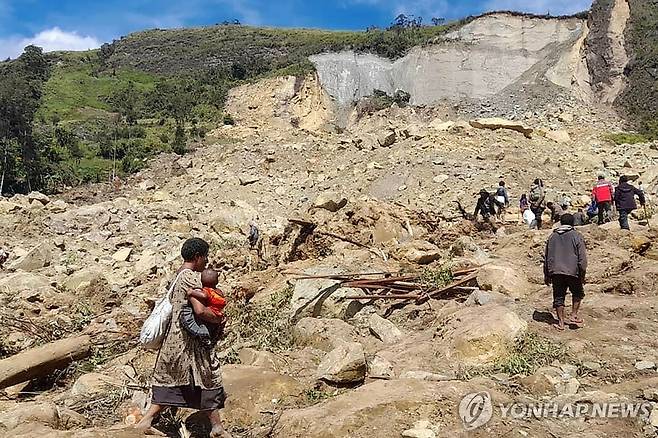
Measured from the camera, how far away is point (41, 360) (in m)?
5.42

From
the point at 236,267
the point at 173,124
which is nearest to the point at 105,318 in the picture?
the point at 236,267

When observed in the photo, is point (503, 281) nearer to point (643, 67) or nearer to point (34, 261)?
point (34, 261)

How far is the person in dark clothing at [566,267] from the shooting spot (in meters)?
5.30

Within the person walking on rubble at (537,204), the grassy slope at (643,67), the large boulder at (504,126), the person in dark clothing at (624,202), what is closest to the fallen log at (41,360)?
the person in dark clothing at (624,202)

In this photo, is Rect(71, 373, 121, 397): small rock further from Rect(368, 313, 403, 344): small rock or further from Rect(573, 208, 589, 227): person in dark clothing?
Rect(573, 208, 589, 227): person in dark clothing

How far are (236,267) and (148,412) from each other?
256 inches

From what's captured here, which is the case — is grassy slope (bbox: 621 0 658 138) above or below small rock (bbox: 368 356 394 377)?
above

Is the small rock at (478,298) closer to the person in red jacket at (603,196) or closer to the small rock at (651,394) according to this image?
the small rock at (651,394)

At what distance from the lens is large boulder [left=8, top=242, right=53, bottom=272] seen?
11.2 metres

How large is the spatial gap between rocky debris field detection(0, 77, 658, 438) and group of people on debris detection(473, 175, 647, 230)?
385mm

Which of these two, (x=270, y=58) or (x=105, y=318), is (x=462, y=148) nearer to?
(x=105, y=318)

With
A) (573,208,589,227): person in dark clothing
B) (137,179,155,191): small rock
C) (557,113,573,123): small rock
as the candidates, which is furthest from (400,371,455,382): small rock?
(557,113,573,123): small rock

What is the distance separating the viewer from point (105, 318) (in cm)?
788

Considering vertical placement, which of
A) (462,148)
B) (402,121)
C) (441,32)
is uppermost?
(441,32)
